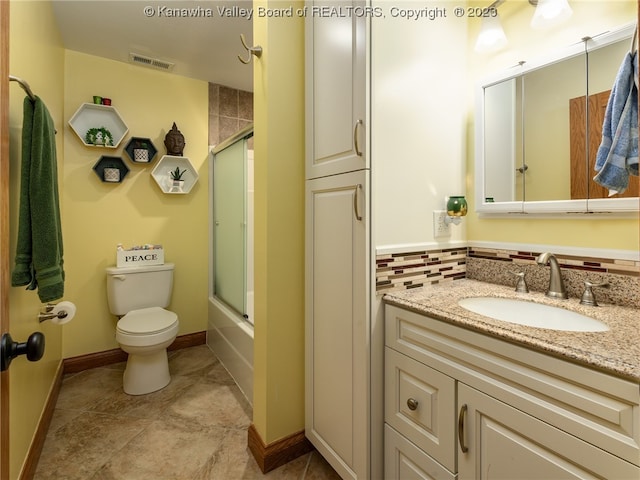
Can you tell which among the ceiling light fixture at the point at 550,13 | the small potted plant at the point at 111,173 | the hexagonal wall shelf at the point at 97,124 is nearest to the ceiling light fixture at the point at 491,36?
the ceiling light fixture at the point at 550,13

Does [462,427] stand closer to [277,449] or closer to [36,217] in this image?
[277,449]

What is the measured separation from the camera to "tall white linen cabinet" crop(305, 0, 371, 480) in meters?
1.16

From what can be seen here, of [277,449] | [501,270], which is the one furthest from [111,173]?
[501,270]

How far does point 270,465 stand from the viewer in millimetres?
1440

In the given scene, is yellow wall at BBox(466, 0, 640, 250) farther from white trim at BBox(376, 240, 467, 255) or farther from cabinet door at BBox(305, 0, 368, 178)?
cabinet door at BBox(305, 0, 368, 178)

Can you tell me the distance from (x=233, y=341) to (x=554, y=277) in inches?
74.4

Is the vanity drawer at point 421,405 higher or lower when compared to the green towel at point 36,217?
lower

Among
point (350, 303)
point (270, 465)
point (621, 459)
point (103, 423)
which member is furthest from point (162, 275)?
→ point (621, 459)

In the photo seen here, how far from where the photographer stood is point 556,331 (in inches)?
31.9

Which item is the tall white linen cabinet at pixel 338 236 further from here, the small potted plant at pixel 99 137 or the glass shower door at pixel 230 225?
the small potted plant at pixel 99 137

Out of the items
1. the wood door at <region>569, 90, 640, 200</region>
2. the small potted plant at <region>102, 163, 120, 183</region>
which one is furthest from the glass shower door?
the wood door at <region>569, 90, 640, 200</region>

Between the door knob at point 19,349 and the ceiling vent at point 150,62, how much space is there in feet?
8.21

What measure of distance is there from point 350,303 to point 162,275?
1.90m

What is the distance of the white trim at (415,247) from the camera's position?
1203 millimetres
